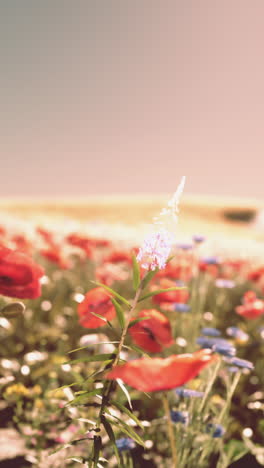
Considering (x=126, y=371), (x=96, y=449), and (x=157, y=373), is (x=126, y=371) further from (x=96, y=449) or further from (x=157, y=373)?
(x=96, y=449)

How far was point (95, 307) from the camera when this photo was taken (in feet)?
3.28

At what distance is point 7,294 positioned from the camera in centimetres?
103

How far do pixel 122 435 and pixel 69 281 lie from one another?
2150mm

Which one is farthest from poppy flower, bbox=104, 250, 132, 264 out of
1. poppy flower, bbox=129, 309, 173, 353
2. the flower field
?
poppy flower, bbox=129, 309, 173, 353

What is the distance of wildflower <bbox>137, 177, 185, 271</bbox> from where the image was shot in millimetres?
757

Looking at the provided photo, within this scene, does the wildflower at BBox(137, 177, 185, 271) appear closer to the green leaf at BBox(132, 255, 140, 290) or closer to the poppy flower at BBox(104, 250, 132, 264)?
the green leaf at BBox(132, 255, 140, 290)

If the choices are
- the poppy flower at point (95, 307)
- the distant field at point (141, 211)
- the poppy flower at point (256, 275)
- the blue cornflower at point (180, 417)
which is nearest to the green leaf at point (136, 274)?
the poppy flower at point (95, 307)

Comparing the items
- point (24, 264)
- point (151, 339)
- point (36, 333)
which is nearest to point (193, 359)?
point (151, 339)

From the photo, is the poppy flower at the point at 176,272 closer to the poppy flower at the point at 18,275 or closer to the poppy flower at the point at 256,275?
the poppy flower at the point at 256,275

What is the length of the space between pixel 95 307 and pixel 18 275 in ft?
0.63

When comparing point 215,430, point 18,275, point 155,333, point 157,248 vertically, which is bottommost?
point 215,430

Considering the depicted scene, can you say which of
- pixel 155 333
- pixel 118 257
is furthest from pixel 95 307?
pixel 118 257

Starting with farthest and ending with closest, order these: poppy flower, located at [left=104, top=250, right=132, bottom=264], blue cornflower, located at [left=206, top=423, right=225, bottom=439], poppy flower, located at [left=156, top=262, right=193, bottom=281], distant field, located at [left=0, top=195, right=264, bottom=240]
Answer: distant field, located at [left=0, top=195, right=264, bottom=240] → poppy flower, located at [left=104, top=250, right=132, bottom=264] → poppy flower, located at [left=156, top=262, right=193, bottom=281] → blue cornflower, located at [left=206, top=423, right=225, bottom=439]

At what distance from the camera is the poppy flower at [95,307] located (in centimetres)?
95
